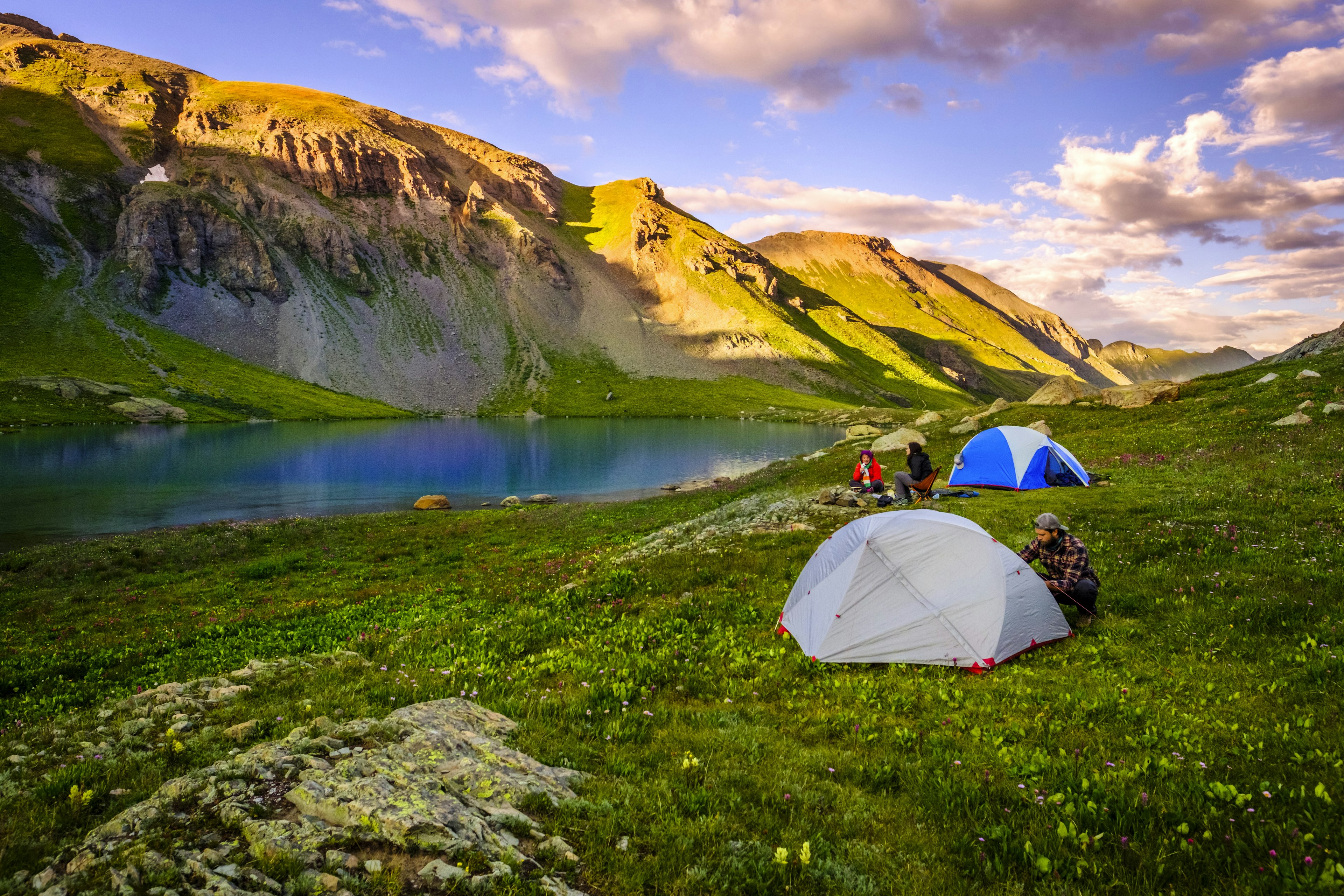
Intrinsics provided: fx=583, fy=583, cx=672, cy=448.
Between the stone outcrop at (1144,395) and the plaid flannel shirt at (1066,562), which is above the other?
the stone outcrop at (1144,395)

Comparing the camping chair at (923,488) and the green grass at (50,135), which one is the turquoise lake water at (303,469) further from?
the green grass at (50,135)

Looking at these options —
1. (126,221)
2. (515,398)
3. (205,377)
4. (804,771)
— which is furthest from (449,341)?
(804,771)

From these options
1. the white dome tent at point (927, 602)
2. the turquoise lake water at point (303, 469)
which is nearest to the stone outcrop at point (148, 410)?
the turquoise lake water at point (303, 469)

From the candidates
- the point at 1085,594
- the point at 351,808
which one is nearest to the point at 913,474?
the point at 1085,594

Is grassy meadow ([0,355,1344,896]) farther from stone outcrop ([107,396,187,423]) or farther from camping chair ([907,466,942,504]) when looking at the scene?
stone outcrop ([107,396,187,423])

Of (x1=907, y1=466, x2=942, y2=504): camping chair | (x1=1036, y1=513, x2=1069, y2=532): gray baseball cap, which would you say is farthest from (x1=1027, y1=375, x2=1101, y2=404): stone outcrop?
(x1=1036, y1=513, x2=1069, y2=532): gray baseball cap

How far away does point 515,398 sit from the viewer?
180 m

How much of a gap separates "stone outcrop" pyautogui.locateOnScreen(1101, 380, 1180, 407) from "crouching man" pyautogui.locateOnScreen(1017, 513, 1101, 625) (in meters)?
41.5

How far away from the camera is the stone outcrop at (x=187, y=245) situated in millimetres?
162500

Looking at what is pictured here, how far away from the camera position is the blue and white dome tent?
28.4m

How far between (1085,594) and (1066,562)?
0.72 m

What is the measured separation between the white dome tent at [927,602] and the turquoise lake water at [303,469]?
130 feet

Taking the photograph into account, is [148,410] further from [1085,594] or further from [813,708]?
[1085,594]

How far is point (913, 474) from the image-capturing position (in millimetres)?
27172
